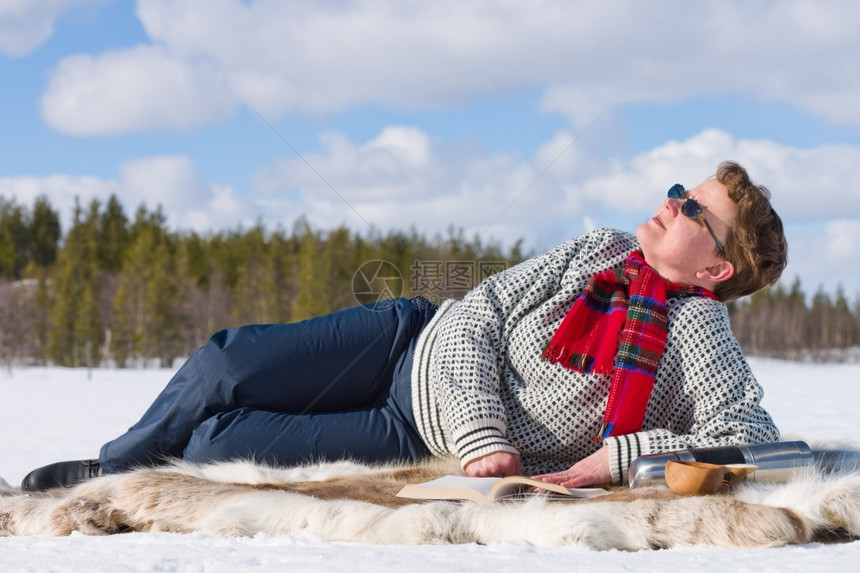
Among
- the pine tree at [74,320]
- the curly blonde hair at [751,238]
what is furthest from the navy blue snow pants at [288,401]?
the pine tree at [74,320]

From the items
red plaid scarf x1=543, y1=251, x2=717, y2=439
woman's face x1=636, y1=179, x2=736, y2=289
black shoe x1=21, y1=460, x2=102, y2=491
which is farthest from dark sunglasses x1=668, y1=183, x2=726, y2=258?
black shoe x1=21, y1=460, x2=102, y2=491

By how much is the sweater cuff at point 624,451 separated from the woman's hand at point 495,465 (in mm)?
306

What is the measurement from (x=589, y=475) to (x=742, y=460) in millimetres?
464

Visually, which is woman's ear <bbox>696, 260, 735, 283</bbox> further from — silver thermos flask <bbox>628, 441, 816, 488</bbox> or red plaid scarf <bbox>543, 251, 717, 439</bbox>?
silver thermos flask <bbox>628, 441, 816, 488</bbox>

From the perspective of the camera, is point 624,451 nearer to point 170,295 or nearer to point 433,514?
point 433,514

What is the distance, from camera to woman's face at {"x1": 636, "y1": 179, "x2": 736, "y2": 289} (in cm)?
281

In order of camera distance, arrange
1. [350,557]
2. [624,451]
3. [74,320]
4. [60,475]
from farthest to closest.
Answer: [74,320] < [60,475] < [624,451] < [350,557]

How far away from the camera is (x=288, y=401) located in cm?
311

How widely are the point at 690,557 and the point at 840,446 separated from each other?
1801mm

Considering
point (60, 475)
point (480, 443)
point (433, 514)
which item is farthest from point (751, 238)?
point (60, 475)

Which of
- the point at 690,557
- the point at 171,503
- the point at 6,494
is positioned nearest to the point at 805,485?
the point at 690,557

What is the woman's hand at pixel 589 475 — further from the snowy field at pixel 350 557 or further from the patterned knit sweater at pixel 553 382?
the snowy field at pixel 350 557

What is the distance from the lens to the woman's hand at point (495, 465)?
8.52ft

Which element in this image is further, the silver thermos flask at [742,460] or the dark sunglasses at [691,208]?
the dark sunglasses at [691,208]
